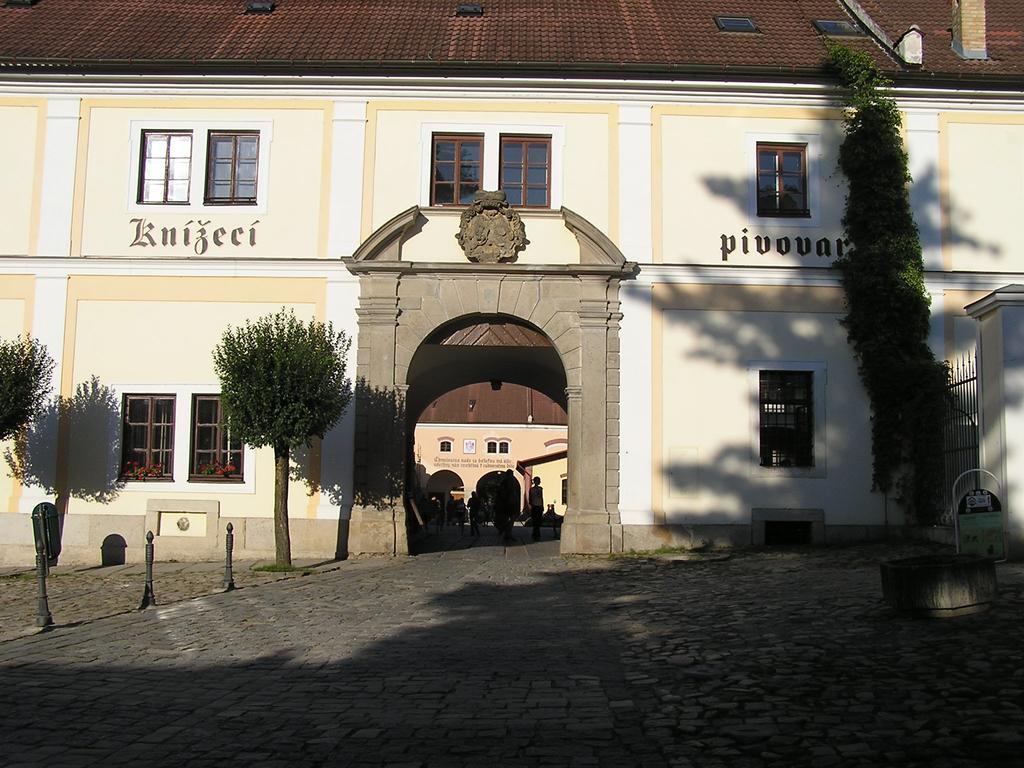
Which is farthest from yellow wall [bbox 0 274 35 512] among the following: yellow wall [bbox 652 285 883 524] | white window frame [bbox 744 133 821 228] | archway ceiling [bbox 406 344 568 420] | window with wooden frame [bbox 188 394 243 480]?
white window frame [bbox 744 133 821 228]

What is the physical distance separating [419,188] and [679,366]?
5259mm

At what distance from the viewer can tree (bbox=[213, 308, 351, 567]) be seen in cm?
1471

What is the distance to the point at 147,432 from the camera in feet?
55.8

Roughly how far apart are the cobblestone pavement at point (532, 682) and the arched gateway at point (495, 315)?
4898mm

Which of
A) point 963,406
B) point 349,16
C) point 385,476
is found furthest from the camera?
point 349,16

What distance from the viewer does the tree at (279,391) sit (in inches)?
579

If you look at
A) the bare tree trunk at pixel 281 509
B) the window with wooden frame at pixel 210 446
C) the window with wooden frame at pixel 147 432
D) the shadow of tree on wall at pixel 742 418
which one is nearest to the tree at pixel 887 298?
the shadow of tree on wall at pixel 742 418

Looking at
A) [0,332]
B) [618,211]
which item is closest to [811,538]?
[618,211]

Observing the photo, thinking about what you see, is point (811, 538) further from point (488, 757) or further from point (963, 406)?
point (488, 757)

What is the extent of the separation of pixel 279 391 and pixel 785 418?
831cm

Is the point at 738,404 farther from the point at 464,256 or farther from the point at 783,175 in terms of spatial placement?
the point at 464,256

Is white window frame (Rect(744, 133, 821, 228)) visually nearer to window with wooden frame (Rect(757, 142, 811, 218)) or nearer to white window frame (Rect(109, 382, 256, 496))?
window with wooden frame (Rect(757, 142, 811, 218))

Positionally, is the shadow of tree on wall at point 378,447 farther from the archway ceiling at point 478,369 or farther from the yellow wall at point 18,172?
the yellow wall at point 18,172

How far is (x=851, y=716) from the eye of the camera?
5863mm
